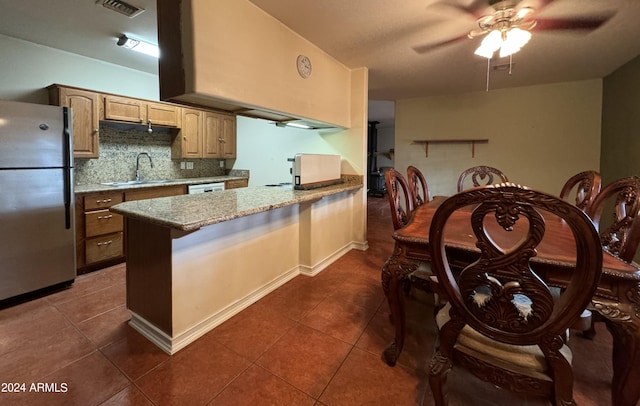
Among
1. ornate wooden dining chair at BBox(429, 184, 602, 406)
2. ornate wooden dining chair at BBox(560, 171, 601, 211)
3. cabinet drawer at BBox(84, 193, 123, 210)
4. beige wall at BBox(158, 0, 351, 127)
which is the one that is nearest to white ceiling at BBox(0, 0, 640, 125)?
beige wall at BBox(158, 0, 351, 127)

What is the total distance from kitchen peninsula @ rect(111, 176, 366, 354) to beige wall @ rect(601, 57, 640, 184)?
3444 millimetres

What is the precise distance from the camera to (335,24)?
2215 mm

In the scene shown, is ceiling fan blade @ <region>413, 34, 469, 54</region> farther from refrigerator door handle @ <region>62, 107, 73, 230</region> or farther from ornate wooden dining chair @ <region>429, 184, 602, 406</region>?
refrigerator door handle @ <region>62, 107, 73, 230</region>

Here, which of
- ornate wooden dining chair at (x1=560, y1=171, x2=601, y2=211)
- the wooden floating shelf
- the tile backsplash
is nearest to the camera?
ornate wooden dining chair at (x1=560, y1=171, x2=601, y2=211)

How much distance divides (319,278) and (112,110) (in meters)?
3.06

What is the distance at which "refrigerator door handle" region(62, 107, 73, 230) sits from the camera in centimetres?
234

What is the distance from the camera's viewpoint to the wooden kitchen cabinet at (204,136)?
3922 mm

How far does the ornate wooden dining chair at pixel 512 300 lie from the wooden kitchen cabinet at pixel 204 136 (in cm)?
390

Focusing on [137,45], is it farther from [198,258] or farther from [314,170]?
[198,258]

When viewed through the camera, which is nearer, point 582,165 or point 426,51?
point 426,51

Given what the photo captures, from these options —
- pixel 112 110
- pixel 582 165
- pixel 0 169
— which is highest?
pixel 112 110

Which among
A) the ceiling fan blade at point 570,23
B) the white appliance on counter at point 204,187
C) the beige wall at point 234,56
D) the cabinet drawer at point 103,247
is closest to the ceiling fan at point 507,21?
the ceiling fan blade at point 570,23

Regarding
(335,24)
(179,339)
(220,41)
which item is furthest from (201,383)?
(335,24)

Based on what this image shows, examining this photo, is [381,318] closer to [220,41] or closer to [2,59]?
[220,41]
